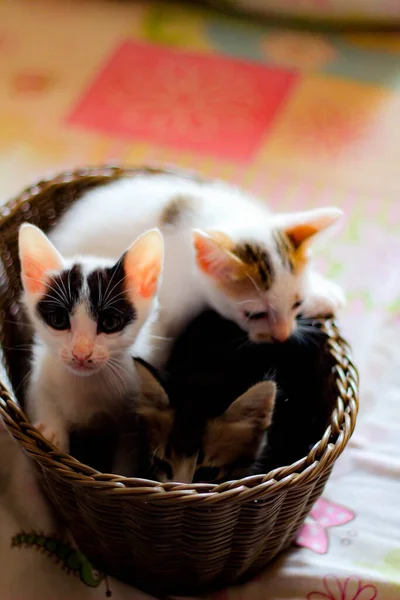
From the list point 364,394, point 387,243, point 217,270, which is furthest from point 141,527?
point 387,243

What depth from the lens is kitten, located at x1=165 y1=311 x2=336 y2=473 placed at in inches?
43.0

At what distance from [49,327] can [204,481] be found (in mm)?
319

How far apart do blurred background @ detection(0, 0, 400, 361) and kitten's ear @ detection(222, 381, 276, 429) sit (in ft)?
1.97

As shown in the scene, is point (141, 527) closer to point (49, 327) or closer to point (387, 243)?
point (49, 327)

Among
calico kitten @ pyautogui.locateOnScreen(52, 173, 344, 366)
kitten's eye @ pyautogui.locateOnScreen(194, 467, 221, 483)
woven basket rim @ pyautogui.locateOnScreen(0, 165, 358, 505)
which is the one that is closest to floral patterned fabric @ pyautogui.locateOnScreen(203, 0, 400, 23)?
calico kitten @ pyautogui.locateOnScreen(52, 173, 344, 366)

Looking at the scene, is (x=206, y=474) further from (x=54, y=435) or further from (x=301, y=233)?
(x=301, y=233)

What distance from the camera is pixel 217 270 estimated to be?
45.7 inches

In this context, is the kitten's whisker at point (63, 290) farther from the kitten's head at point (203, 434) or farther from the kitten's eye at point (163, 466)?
the kitten's eye at point (163, 466)

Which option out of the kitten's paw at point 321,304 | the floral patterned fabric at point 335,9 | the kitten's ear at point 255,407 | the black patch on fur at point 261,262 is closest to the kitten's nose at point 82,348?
the kitten's ear at point 255,407

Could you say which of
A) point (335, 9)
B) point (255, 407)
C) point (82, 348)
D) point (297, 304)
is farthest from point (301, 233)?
point (335, 9)

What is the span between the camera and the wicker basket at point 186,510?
855 mm

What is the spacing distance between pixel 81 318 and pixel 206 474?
0.29 m

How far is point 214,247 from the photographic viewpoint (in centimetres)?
112

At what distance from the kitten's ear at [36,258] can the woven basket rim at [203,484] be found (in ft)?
0.55
